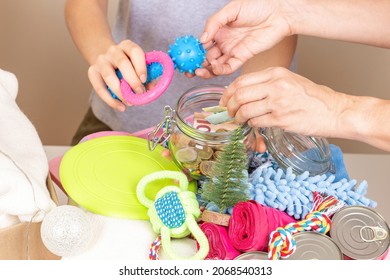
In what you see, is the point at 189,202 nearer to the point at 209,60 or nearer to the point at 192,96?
the point at 192,96

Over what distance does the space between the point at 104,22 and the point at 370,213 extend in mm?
617

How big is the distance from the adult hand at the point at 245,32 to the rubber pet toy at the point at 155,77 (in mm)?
159

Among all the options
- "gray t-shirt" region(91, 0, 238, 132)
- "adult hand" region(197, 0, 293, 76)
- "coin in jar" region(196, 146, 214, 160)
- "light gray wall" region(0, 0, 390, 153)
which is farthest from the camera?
"light gray wall" region(0, 0, 390, 153)

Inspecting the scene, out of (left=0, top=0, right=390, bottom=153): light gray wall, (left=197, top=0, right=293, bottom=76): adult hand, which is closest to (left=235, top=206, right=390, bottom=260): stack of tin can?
(left=197, top=0, right=293, bottom=76): adult hand

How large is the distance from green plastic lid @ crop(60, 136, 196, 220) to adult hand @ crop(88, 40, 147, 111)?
0.07 m

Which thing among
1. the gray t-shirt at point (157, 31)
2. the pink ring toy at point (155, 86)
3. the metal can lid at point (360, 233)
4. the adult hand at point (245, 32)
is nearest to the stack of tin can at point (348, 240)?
the metal can lid at point (360, 233)

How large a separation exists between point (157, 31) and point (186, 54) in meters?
0.40

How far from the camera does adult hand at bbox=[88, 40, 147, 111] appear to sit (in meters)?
0.81

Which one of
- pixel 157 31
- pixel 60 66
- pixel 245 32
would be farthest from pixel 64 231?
pixel 60 66

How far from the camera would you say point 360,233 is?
2.34 ft

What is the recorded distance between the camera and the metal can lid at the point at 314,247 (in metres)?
0.68

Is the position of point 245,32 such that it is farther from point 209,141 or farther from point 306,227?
point 306,227

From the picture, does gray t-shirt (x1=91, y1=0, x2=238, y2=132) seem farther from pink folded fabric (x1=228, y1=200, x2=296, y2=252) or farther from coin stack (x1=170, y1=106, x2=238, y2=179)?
pink folded fabric (x1=228, y1=200, x2=296, y2=252)

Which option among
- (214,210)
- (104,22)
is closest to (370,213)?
(214,210)
